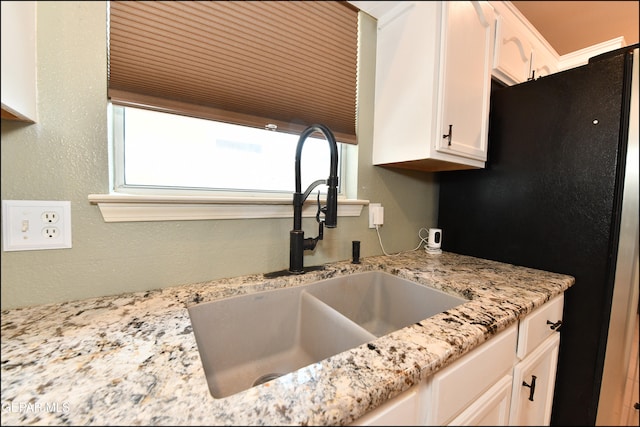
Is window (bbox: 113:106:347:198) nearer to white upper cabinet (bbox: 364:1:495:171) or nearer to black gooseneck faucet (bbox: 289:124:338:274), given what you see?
black gooseneck faucet (bbox: 289:124:338:274)

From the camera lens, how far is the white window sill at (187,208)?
0.56m

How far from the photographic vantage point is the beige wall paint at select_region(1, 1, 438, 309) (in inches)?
18.7

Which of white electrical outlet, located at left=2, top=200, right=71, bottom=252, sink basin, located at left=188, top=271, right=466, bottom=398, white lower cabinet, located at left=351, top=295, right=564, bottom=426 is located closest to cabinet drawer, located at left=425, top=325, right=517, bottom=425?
white lower cabinet, located at left=351, top=295, right=564, bottom=426

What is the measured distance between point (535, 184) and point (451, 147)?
1.34 ft

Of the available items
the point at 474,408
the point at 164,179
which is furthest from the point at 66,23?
the point at 474,408

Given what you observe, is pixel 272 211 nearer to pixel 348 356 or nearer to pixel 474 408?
pixel 348 356

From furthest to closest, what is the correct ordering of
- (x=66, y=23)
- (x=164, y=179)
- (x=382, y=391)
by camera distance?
(x=164, y=179) < (x=66, y=23) < (x=382, y=391)

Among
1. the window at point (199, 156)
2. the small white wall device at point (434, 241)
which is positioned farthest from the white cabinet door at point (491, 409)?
the window at point (199, 156)

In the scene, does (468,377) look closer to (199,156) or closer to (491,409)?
(491,409)

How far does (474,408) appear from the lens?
501mm

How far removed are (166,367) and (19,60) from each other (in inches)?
21.7

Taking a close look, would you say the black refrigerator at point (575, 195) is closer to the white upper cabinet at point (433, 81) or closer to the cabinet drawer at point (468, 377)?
the white upper cabinet at point (433, 81)

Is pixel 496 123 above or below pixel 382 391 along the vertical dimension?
above

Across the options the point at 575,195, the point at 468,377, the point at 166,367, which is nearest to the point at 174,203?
the point at 166,367
